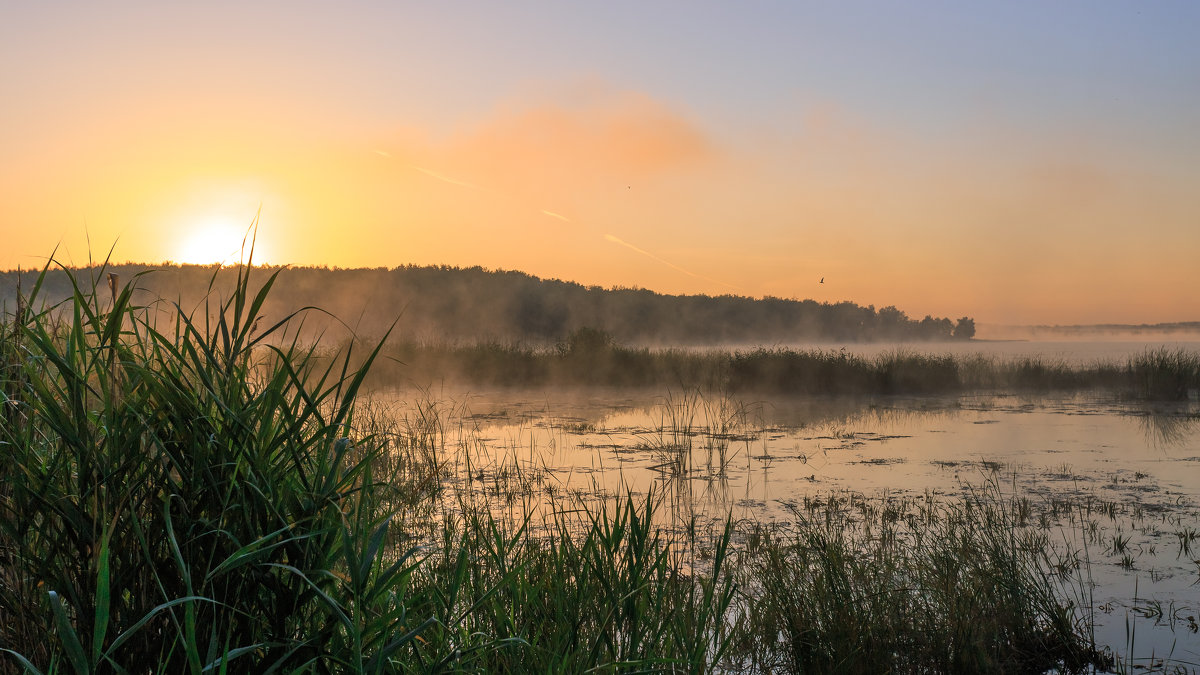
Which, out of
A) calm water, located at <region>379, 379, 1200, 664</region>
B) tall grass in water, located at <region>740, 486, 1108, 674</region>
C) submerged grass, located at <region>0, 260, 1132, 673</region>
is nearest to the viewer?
submerged grass, located at <region>0, 260, 1132, 673</region>

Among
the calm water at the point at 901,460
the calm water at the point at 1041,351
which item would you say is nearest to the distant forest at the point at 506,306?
the calm water at the point at 1041,351

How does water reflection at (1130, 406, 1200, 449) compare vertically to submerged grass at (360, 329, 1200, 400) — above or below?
below

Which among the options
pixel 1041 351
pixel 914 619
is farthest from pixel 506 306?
pixel 914 619

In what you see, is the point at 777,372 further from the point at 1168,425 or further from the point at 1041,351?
the point at 1041,351

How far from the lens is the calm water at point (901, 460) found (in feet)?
16.1

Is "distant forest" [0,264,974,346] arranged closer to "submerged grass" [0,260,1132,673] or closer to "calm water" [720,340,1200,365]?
"calm water" [720,340,1200,365]

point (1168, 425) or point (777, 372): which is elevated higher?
point (777, 372)

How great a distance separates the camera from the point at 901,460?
28.1 ft

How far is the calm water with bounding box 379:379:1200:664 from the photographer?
490 centimetres

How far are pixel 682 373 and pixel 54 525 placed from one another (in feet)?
49.6

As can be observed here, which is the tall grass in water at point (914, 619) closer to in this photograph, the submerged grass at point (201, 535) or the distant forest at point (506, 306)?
the submerged grass at point (201, 535)

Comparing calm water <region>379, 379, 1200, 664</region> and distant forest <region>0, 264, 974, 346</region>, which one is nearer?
calm water <region>379, 379, 1200, 664</region>

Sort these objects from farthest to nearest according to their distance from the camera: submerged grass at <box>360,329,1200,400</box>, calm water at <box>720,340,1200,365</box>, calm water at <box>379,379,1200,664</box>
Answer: calm water at <box>720,340,1200,365</box>
submerged grass at <box>360,329,1200,400</box>
calm water at <box>379,379,1200,664</box>

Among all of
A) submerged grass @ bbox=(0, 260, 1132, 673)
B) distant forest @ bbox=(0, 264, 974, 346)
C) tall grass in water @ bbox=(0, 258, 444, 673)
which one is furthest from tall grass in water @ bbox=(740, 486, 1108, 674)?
distant forest @ bbox=(0, 264, 974, 346)
